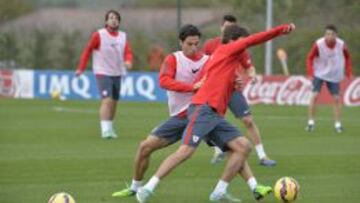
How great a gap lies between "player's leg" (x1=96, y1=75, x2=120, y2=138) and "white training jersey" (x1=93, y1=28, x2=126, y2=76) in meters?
0.14

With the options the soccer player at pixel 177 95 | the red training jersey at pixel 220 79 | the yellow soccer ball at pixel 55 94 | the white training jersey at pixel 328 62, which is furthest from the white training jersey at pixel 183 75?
the yellow soccer ball at pixel 55 94

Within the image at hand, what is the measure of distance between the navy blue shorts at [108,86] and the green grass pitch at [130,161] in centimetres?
86

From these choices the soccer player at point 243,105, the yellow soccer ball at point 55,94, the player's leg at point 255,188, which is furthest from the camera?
the yellow soccer ball at point 55,94

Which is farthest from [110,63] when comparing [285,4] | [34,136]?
[285,4]

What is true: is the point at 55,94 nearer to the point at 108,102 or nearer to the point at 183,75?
the point at 108,102

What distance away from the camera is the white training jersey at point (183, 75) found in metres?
12.6

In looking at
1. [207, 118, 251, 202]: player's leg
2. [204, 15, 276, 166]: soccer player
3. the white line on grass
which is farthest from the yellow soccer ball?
[207, 118, 251, 202]: player's leg

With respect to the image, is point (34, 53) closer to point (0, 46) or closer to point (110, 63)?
point (0, 46)

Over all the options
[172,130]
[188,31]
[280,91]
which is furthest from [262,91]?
[188,31]

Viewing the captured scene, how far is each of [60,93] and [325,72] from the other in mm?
15541

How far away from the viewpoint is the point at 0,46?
139 feet

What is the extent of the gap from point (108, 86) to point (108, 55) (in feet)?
1.97

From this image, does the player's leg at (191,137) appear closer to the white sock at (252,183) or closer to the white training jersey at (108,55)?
the white sock at (252,183)

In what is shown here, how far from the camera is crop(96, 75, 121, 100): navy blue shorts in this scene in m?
19.9
